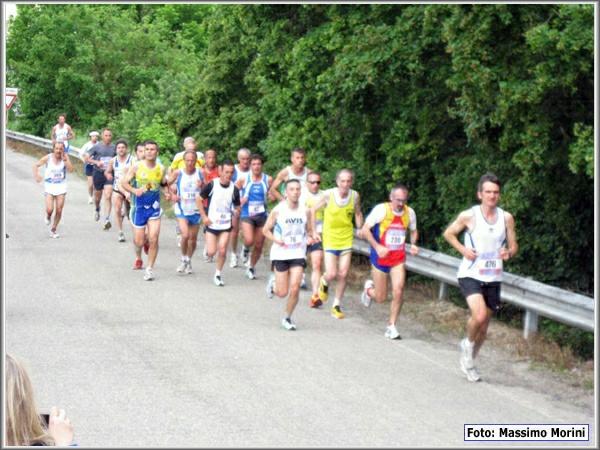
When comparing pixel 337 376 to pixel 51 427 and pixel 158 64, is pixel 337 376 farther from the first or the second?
pixel 158 64

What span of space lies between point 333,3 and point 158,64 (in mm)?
33364

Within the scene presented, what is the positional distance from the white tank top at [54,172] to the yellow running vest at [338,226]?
8.32 meters

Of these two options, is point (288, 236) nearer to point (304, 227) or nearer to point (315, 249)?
point (304, 227)

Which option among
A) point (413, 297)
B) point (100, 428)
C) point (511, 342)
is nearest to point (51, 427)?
point (100, 428)

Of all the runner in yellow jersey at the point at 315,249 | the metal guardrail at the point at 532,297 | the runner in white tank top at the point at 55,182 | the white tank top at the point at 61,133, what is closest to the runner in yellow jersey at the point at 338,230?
the runner in yellow jersey at the point at 315,249

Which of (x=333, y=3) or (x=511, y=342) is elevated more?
(x=333, y=3)

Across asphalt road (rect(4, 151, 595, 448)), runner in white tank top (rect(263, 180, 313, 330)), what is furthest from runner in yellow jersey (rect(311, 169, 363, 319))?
runner in white tank top (rect(263, 180, 313, 330))

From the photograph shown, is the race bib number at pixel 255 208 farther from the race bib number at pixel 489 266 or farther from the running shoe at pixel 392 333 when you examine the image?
the race bib number at pixel 489 266

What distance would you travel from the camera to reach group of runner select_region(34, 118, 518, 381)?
12172 mm

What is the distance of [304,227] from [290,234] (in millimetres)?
216

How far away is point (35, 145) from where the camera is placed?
4659 centimetres

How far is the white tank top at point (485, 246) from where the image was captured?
12.1 meters

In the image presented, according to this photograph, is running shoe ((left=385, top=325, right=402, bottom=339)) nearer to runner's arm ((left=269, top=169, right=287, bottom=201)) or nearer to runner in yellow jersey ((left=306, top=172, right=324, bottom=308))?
runner in yellow jersey ((left=306, top=172, right=324, bottom=308))

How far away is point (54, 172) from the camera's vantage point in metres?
22.7
